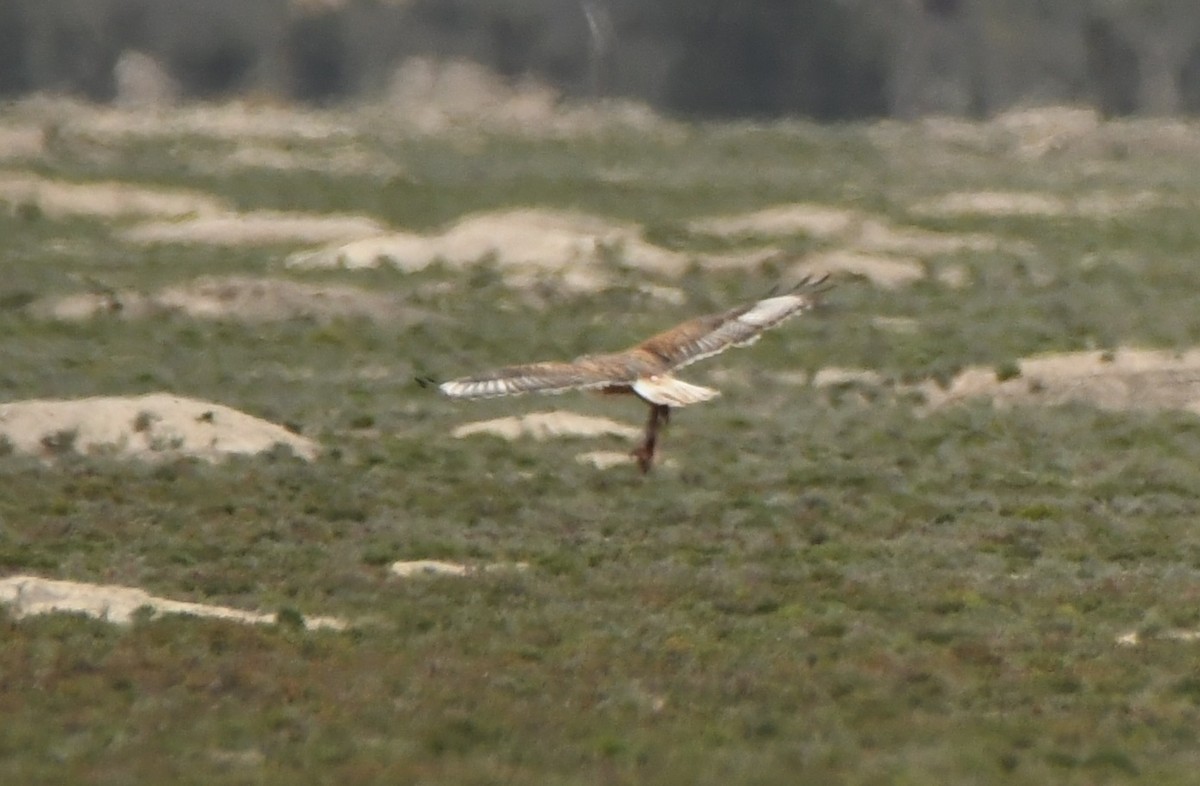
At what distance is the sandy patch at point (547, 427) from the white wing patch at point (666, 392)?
8.19 metres

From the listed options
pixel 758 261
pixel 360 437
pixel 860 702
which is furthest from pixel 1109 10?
pixel 860 702

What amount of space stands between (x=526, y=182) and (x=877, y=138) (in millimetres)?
24854

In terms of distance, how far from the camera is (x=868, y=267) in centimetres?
4488

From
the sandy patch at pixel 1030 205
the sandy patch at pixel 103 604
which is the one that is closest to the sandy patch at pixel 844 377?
the sandy patch at pixel 103 604

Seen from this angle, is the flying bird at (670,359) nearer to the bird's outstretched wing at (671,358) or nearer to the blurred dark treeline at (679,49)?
the bird's outstretched wing at (671,358)

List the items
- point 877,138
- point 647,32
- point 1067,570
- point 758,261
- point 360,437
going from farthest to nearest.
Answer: point 647,32
point 877,138
point 758,261
point 360,437
point 1067,570

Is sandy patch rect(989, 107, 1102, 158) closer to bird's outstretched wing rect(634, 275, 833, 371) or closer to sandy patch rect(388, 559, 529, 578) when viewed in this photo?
sandy patch rect(388, 559, 529, 578)

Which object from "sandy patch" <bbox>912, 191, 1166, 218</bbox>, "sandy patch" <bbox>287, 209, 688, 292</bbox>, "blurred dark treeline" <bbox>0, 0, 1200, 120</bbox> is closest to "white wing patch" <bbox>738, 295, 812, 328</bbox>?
"sandy patch" <bbox>287, 209, 688, 292</bbox>

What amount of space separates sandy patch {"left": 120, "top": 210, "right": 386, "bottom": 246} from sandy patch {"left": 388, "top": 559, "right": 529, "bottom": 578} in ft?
106

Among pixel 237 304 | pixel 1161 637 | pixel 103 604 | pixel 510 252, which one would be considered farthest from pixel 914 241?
pixel 103 604

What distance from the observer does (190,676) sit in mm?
14078

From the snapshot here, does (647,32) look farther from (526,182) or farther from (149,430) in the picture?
(149,430)

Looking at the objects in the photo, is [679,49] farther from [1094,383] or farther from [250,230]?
[1094,383]

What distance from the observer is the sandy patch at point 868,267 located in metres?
44.1
